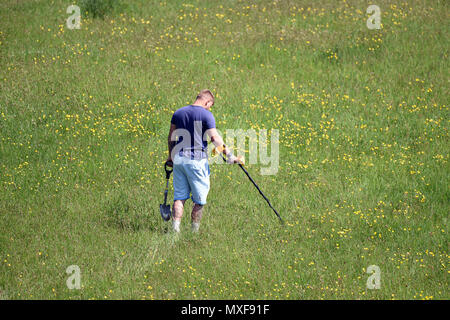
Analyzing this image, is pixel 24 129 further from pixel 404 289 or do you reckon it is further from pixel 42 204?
pixel 404 289

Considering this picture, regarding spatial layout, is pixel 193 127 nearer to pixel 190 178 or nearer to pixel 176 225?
pixel 190 178

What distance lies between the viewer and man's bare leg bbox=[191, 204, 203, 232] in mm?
7523

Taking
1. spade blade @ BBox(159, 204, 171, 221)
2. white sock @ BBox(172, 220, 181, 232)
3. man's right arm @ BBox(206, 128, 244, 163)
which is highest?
man's right arm @ BBox(206, 128, 244, 163)

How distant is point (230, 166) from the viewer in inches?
383

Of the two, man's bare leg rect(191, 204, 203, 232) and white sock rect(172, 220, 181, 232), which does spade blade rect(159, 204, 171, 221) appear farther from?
man's bare leg rect(191, 204, 203, 232)

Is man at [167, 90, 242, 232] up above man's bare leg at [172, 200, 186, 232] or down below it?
above

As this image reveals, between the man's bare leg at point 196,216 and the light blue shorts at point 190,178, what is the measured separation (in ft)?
0.44

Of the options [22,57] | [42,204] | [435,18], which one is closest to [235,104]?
[42,204]

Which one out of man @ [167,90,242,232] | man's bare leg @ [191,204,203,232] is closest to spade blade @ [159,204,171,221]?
man @ [167,90,242,232]

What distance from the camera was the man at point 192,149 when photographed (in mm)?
7160

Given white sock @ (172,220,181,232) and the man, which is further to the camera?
white sock @ (172,220,181,232)

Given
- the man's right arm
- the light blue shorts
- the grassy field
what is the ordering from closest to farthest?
the grassy field < the man's right arm < the light blue shorts

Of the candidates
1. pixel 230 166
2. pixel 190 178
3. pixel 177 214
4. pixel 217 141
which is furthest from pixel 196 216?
pixel 230 166

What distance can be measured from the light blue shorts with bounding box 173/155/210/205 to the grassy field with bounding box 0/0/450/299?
0.57m
